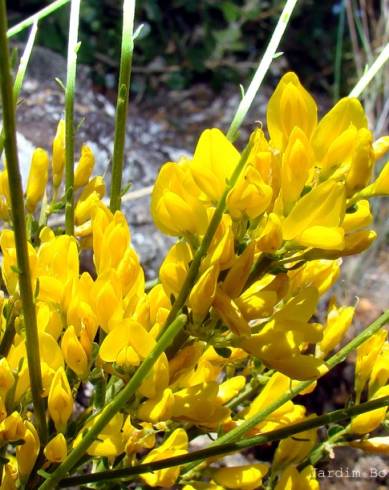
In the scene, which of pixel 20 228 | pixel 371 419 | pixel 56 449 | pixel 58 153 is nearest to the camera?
pixel 20 228

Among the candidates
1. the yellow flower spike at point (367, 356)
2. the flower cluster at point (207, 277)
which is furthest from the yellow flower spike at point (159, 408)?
the yellow flower spike at point (367, 356)

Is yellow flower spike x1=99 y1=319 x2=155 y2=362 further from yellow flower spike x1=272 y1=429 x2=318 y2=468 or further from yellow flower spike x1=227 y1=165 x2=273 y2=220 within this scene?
yellow flower spike x1=272 y1=429 x2=318 y2=468

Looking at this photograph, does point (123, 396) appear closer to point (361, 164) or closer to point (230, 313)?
point (230, 313)

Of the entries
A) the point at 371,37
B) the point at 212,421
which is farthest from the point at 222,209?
the point at 371,37

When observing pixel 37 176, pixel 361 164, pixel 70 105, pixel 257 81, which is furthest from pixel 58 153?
pixel 361 164

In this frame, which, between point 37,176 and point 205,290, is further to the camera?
point 37,176

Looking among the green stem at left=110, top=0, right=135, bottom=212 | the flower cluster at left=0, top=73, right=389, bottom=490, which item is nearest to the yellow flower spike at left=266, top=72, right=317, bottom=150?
the flower cluster at left=0, top=73, right=389, bottom=490
